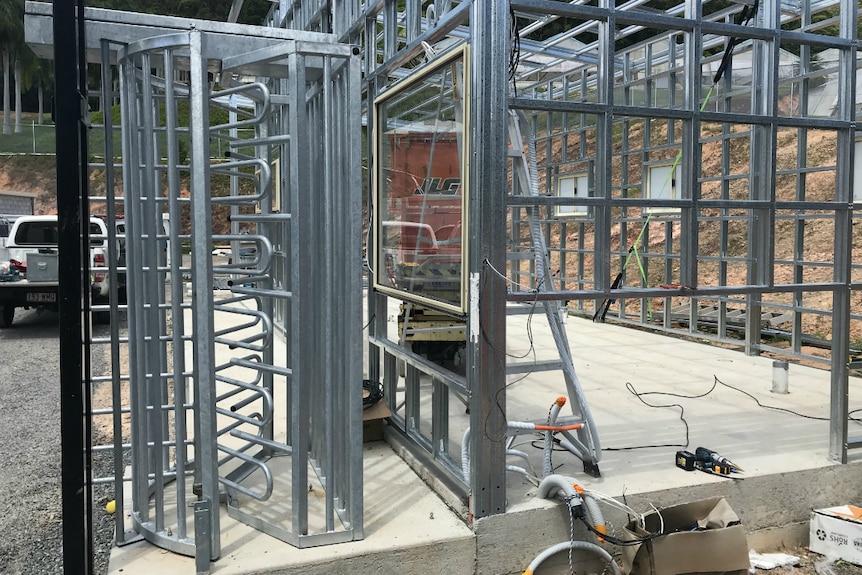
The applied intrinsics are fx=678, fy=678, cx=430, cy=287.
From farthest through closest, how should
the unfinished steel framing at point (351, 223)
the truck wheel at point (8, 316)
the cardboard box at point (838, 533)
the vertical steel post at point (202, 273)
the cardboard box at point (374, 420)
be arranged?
1. the truck wheel at point (8, 316)
2. the cardboard box at point (374, 420)
3. the cardboard box at point (838, 533)
4. the unfinished steel framing at point (351, 223)
5. the vertical steel post at point (202, 273)

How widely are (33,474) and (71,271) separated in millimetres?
3121

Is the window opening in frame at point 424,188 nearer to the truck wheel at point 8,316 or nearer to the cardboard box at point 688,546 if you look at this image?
the cardboard box at point 688,546

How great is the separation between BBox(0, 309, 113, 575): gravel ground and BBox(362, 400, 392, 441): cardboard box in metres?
1.59

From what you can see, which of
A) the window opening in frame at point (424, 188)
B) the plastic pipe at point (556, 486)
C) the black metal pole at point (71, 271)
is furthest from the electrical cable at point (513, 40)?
the plastic pipe at point (556, 486)

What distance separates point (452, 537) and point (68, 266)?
1.99 m

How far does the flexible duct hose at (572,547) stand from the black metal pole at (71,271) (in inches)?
75.3

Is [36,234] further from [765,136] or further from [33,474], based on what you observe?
[765,136]

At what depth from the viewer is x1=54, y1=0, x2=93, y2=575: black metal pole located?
88.0 inches

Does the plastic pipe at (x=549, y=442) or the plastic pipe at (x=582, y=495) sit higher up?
the plastic pipe at (x=549, y=442)

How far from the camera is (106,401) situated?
6473 mm

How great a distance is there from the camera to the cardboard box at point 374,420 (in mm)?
4430

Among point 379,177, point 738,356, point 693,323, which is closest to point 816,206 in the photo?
point 379,177

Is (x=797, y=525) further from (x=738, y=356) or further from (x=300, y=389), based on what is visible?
(x=738, y=356)

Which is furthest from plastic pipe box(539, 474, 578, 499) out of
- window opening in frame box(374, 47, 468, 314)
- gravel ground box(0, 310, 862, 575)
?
gravel ground box(0, 310, 862, 575)
